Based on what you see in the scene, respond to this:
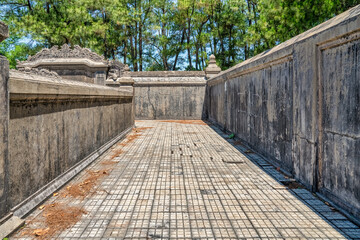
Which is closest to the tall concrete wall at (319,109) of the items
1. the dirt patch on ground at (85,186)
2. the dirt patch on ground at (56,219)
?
the dirt patch on ground at (56,219)

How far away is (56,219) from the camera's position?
306cm

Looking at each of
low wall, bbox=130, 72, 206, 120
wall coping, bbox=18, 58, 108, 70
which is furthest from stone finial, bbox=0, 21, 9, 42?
low wall, bbox=130, 72, 206, 120

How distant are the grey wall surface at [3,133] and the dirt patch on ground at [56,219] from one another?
41cm

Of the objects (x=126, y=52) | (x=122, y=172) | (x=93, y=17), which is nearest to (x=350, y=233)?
(x=122, y=172)

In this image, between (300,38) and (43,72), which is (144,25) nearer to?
(43,72)

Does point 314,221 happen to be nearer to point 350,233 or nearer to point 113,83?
point 350,233

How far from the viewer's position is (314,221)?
3.00 m

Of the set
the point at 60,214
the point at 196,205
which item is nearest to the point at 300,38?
the point at 196,205

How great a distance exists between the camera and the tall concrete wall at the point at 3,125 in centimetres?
266

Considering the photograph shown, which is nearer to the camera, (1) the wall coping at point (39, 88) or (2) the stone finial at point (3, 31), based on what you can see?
(2) the stone finial at point (3, 31)

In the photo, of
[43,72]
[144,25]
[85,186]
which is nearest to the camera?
[85,186]

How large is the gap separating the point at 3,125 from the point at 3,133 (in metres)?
0.08

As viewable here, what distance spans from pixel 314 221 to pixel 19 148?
11.4 feet

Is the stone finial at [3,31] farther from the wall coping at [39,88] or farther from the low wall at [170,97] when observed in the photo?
the low wall at [170,97]
